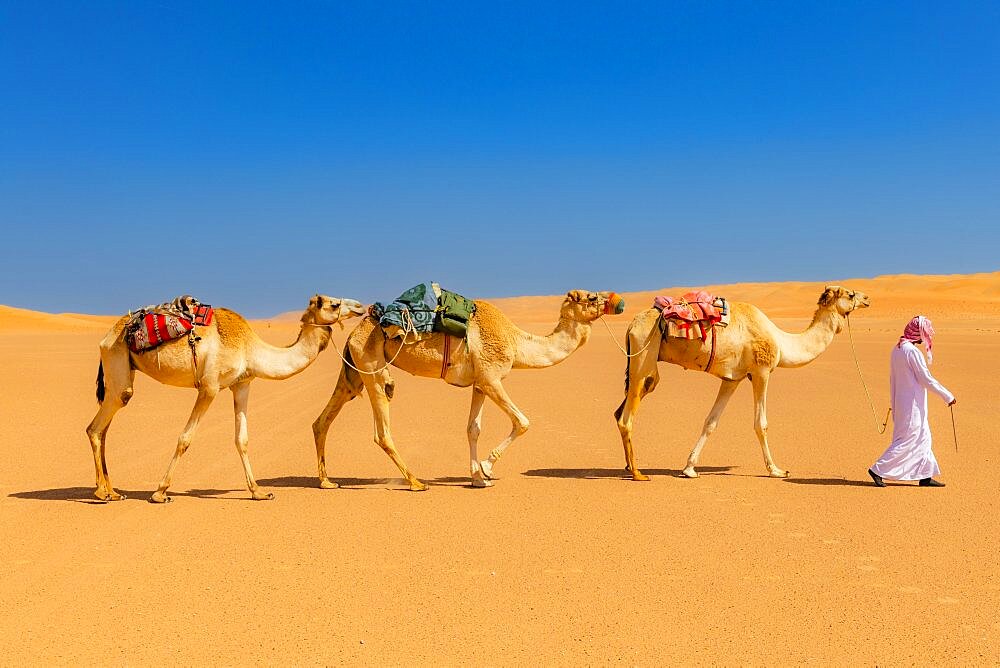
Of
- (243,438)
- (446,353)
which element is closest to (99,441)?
(243,438)

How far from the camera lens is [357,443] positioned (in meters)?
13.2

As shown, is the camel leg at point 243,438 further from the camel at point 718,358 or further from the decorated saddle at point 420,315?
the camel at point 718,358

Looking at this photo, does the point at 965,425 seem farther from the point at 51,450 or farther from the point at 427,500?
the point at 51,450

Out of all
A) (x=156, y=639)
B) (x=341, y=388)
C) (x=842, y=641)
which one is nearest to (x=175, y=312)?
(x=341, y=388)

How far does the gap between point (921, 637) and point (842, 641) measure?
1.71 feet

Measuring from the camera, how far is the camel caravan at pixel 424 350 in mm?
8766

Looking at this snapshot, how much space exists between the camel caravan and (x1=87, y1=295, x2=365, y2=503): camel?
0.04 ft

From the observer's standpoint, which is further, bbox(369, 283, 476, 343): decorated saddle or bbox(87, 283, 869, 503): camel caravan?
bbox(369, 283, 476, 343): decorated saddle

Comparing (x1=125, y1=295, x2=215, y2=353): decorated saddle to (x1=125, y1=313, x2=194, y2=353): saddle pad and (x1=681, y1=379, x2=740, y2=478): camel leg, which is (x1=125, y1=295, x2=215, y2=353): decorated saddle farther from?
(x1=681, y1=379, x2=740, y2=478): camel leg

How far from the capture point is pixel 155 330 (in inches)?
340

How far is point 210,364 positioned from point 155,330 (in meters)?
0.66

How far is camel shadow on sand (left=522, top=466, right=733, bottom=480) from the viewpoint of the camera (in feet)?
33.6

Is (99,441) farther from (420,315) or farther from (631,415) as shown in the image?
(631,415)

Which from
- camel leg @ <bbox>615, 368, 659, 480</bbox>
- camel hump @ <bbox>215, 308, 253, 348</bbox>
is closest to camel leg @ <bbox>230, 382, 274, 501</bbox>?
camel hump @ <bbox>215, 308, 253, 348</bbox>
